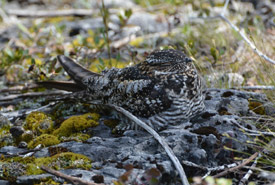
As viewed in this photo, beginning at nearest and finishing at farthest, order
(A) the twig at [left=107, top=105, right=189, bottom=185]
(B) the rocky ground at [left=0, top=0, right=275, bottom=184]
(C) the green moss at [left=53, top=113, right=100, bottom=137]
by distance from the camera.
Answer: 1. (A) the twig at [left=107, top=105, right=189, bottom=185]
2. (B) the rocky ground at [left=0, top=0, right=275, bottom=184]
3. (C) the green moss at [left=53, top=113, right=100, bottom=137]

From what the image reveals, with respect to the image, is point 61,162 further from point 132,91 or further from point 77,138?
point 132,91

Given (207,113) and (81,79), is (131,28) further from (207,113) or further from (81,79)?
(207,113)

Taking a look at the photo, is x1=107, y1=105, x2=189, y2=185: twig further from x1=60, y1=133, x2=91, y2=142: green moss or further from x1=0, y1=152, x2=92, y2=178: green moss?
x1=0, y1=152, x2=92, y2=178: green moss

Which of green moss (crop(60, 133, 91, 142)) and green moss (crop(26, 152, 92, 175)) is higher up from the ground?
green moss (crop(60, 133, 91, 142))

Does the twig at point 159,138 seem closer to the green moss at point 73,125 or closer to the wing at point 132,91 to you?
the wing at point 132,91

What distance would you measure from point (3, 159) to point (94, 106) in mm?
1152

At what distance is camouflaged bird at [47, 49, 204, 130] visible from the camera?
312 cm

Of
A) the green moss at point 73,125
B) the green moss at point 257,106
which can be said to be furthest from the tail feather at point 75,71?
the green moss at point 257,106

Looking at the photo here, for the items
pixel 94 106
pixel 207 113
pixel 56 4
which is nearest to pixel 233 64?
pixel 207 113

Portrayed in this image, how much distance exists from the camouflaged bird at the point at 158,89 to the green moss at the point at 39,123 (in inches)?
22.1

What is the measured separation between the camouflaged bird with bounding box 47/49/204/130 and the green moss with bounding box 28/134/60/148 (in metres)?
0.64

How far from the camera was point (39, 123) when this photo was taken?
3.59 metres

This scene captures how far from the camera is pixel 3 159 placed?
3014mm

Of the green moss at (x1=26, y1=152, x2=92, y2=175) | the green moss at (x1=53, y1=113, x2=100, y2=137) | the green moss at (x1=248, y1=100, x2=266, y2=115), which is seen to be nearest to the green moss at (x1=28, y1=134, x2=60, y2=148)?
the green moss at (x1=53, y1=113, x2=100, y2=137)
